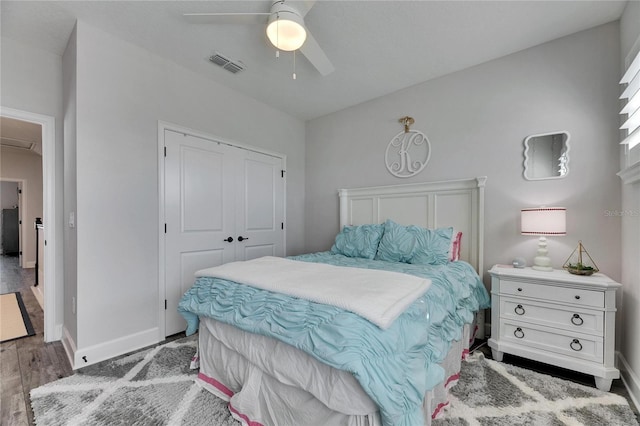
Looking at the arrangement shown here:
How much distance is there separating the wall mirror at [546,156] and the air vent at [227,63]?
285 centimetres

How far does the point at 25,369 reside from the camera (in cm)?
209

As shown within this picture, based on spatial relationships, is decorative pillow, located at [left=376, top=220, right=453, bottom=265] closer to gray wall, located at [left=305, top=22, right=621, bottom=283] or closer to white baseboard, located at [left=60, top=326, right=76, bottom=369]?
gray wall, located at [left=305, top=22, right=621, bottom=283]

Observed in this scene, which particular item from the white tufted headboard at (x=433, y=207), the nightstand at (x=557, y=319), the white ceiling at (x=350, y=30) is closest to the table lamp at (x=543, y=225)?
the nightstand at (x=557, y=319)

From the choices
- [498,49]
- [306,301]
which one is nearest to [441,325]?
[306,301]

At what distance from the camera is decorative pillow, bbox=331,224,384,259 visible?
9.52 ft

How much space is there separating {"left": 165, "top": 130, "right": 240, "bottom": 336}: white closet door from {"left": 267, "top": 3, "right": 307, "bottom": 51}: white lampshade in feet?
5.22

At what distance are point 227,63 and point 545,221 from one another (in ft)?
10.5

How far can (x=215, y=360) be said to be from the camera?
5.98 feet

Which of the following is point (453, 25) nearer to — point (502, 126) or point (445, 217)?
point (502, 126)

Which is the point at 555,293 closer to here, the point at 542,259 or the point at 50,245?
the point at 542,259

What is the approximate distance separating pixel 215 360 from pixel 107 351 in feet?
3.92

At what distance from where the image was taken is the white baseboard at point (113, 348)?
2.16 meters

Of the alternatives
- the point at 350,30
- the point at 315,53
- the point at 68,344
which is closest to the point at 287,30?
the point at 315,53

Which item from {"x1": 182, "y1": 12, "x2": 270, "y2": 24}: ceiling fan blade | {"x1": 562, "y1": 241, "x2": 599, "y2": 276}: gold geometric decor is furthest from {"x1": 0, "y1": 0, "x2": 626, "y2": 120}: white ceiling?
{"x1": 562, "y1": 241, "x2": 599, "y2": 276}: gold geometric decor
